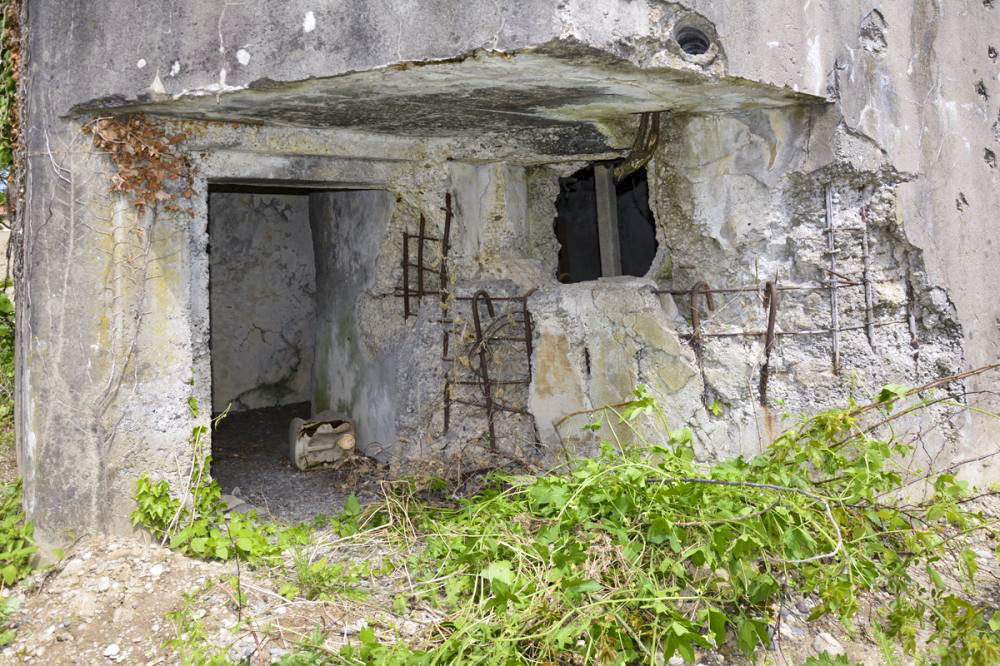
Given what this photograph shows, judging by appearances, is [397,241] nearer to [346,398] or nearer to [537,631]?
[346,398]

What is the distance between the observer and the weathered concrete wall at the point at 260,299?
6.64 metres

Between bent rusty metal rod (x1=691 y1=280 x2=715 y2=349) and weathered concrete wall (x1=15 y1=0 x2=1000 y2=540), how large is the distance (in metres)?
0.07

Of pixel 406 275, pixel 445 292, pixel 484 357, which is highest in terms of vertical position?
pixel 406 275

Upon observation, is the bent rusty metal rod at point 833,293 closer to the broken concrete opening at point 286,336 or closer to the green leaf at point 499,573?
the green leaf at point 499,573

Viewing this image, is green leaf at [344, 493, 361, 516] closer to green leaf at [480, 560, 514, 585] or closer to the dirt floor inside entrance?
the dirt floor inside entrance

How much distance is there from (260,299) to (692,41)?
15.1 ft

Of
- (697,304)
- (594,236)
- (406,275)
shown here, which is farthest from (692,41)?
(594,236)

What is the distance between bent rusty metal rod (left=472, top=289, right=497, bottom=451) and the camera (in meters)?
4.54

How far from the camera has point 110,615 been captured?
3107 mm

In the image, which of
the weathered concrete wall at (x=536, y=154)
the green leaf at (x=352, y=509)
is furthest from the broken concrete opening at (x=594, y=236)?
the green leaf at (x=352, y=509)

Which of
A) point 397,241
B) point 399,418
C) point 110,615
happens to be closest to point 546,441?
point 399,418

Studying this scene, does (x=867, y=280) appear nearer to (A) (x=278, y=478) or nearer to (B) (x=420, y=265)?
(B) (x=420, y=265)

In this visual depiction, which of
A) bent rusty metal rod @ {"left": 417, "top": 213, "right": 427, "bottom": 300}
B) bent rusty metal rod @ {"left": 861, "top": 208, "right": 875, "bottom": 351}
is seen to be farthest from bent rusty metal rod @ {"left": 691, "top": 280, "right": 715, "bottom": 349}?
bent rusty metal rod @ {"left": 417, "top": 213, "right": 427, "bottom": 300}

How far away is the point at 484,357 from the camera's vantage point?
4.58 metres
